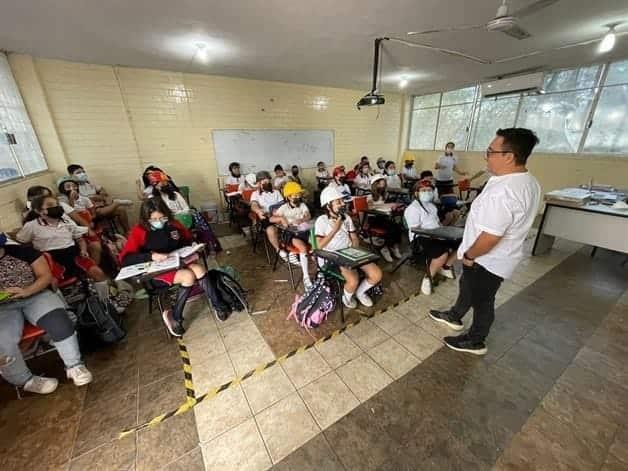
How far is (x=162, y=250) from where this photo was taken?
2.34 m

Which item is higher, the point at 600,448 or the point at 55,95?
the point at 55,95

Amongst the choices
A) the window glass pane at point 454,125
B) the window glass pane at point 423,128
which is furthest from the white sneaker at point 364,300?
the window glass pane at point 423,128

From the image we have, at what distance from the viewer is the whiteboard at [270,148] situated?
5699 millimetres

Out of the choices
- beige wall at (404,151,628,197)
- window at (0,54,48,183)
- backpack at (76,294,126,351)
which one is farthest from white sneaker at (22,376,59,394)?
beige wall at (404,151,628,197)

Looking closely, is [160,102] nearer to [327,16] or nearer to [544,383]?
[327,16]

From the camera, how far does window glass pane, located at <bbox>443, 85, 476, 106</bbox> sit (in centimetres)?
666

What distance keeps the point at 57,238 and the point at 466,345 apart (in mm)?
4008

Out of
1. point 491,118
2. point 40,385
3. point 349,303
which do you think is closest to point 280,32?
point 349,303

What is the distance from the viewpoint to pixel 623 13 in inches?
108

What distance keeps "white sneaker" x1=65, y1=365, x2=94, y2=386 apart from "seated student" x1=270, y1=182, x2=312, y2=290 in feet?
6.40

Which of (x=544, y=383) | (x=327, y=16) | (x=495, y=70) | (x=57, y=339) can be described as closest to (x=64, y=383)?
(x=57, y=339)

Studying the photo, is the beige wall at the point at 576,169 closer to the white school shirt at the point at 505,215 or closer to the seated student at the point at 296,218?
the white school shirt at the point at 505,215

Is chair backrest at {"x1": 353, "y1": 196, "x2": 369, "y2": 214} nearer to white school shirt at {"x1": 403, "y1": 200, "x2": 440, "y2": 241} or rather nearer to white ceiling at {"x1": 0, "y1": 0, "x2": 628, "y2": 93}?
white school shirt at {"x1": 403, "y1": 200, "x2": 440, "y2": 241}

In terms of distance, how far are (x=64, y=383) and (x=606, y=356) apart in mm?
4316
